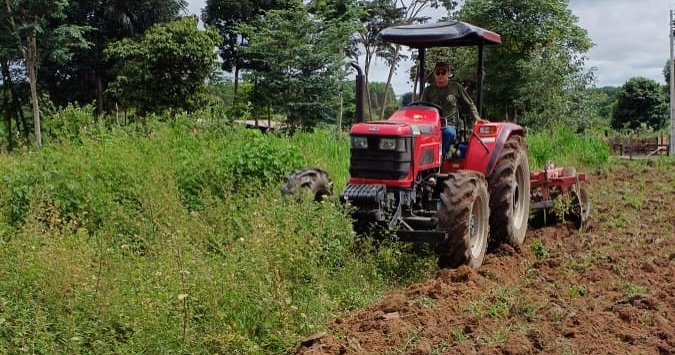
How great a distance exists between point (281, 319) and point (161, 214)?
2.98 m

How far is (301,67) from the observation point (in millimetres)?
24500

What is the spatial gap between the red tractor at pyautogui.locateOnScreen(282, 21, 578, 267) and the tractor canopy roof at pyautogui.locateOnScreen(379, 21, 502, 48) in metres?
0.01

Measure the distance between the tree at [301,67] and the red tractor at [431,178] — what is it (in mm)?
16459

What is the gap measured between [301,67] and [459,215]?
18740 mm

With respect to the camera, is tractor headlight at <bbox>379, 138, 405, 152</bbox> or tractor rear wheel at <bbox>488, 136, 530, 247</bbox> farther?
tractor rear wheel at <bbox>488, 136, 530, 247</bbox>

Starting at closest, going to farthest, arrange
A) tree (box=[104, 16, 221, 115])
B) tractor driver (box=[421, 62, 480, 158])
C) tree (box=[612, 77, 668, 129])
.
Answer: tractor driver (box=[421, 62, 480, 158]) → tree (box=[104, 16, 221, 115]) → tree (box=[612, 77, 668, 129])

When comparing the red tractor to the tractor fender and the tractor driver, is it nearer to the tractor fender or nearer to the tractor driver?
the tractor fender

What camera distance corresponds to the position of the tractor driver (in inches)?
301

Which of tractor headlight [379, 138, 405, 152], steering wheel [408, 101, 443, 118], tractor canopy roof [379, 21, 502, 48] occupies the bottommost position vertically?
tractor headlight [379, 138, 405, 152]

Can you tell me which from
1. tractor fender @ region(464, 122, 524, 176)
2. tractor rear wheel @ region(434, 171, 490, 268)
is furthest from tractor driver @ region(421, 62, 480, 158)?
tractor rear wheel @ region(434, 171, 490, 268)

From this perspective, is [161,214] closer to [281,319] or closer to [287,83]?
[281,319]

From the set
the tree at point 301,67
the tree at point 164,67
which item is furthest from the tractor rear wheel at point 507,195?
the tree at point 164,67

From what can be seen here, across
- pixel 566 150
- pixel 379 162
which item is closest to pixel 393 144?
pixel 379 162

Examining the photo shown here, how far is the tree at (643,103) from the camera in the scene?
1827 inches
